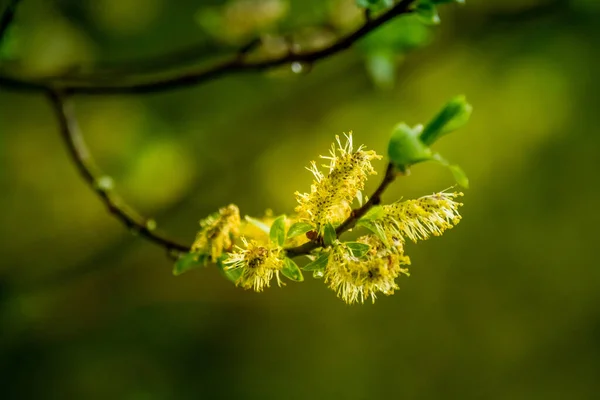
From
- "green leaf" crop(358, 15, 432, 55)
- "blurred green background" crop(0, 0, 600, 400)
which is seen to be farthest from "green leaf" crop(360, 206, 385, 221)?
"blurred green background" crop(0, 0, 600, 400)

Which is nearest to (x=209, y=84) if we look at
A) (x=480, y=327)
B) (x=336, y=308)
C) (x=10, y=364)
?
(x=336, y=308)

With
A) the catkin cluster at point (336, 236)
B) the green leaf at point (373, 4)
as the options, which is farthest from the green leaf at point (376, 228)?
the green leaf at point (373, 4)

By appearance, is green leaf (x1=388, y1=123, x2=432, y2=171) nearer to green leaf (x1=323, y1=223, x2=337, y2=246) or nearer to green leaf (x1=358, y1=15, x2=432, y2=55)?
green leaf (x1=323, y1=223, x2=337, y2=246)

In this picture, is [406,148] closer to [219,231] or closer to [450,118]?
[450,118]

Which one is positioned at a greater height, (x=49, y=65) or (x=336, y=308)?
(x=49, y=65)

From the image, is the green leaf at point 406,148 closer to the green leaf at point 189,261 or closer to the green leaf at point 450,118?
the green leaf at point 450,118

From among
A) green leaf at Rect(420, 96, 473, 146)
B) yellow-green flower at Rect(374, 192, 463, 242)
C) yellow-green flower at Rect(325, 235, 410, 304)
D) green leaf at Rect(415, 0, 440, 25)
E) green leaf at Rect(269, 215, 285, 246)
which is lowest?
yellow-green flower at Rect(325, 235, 410, 304)

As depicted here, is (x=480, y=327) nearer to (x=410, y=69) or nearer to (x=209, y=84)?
(x=410, y=69)
